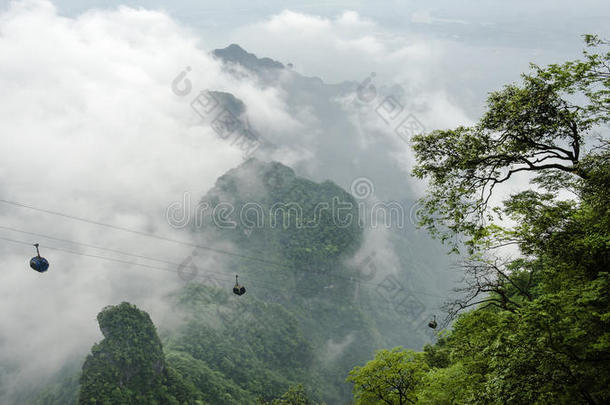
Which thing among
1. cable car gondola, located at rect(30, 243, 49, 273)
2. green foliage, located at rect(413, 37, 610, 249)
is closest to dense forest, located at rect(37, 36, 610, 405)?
green foliage, located at rect(413, 37, 610, 249)

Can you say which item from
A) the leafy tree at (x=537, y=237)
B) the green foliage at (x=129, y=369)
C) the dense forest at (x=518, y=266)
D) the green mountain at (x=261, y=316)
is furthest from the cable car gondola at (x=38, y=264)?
the green foliage at (x=129, y=369)

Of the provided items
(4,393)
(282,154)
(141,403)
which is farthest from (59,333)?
(282,154)

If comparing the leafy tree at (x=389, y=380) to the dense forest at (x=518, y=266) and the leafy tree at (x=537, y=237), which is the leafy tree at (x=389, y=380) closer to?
the dense forest at (x=518, y=266)

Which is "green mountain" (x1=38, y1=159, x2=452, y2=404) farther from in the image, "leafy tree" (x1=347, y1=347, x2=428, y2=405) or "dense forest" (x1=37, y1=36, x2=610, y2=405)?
"leafy tree" (x1=347, y1=347, x2=428, y2=405)

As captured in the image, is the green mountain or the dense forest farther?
the green mountain

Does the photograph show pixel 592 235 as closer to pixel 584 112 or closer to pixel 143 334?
pixel 584 112

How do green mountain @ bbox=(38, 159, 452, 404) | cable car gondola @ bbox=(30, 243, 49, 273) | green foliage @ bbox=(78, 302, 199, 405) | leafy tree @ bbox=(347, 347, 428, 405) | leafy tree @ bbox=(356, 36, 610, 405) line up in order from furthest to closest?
green mountain @ bbox=(38, 159, 452, 404) → green foliage @ bbox=(78, 302, 199, 405) → cable car gondola @ bbox=(30, 243, 49, 273) → leafy tree @ bbox=(347, 347, 428, 405) → leafy tree @ bbox=(356, 36, 610, 405)

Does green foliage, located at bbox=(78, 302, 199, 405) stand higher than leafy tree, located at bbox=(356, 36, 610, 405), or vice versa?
green foliage, located at bbox=(78, 302, 199, 405)

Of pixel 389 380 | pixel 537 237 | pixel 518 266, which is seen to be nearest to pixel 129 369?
pixel 389 380

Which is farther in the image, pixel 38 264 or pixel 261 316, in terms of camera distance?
pixel 261 316

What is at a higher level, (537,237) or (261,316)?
(261,316)

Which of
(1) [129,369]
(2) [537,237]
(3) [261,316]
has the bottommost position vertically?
(2) [537,237]

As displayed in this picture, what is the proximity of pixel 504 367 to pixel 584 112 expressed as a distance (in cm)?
473

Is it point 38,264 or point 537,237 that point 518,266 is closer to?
point 537,237
